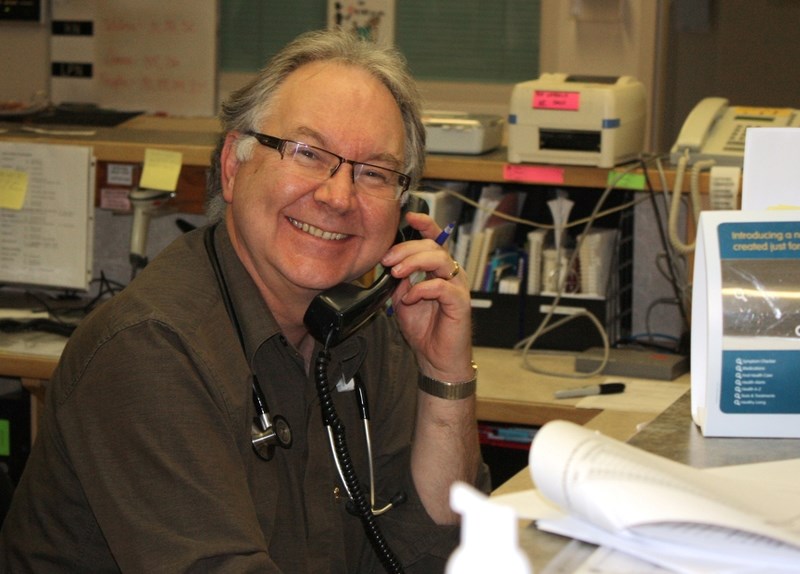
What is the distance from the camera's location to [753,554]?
27.4 inches

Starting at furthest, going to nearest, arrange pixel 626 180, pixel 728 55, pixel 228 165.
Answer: pixel 728 55
pixel 626 180
pixel 228 165

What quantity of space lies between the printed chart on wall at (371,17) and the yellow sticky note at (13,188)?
1.85 m

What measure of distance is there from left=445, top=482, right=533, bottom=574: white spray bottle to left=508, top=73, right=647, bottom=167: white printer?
1.94 m

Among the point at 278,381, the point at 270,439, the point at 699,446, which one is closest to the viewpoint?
the point at 699,446

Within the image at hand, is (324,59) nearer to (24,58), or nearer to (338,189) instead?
(338,189)

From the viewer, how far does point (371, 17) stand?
14.0 feet

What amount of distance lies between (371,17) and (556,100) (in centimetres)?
200

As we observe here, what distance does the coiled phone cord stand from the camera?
54.8 inches

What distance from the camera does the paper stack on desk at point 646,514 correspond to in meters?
0.69

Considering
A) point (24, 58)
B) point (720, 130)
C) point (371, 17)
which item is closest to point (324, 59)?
point (720, 130)

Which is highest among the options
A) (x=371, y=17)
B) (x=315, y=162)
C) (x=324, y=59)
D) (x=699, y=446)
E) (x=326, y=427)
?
(x=371, y=17)

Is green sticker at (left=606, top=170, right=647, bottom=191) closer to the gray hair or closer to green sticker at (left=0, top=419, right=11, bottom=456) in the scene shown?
the gray hair

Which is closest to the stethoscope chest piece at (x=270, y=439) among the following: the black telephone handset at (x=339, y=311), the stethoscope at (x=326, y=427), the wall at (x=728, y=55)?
the stethoscope at (x=326, y=427)

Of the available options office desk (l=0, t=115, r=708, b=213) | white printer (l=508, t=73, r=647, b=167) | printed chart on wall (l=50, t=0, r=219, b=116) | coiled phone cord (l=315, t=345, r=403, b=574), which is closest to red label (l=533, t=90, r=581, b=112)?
white printer (l=508, t=73, r=647, b=167)
